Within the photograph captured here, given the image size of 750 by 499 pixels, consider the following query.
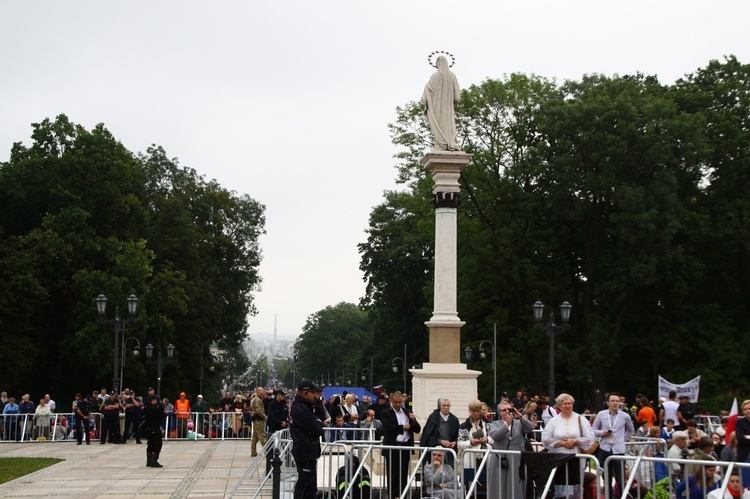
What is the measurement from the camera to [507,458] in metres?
11.5

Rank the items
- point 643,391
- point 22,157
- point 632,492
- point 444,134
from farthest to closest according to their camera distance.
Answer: point 22,157 → point 643,391 → point 444,134 → point 632,492

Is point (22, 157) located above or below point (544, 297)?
above

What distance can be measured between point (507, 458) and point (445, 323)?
1433 cm

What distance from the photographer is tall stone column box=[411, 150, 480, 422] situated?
82.1ft

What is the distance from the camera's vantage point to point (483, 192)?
47688 millimetres

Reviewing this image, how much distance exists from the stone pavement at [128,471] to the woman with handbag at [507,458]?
239 inches

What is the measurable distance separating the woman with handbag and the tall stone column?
431 inches

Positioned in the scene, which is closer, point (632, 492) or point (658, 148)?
point (632, 492)

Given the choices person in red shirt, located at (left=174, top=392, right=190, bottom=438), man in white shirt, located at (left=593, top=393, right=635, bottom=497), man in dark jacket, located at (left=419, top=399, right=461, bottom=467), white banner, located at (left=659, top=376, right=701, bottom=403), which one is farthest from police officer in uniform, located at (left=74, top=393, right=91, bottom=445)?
man in white shirt, located at (left=593, top=393, right=635, bottom=497)

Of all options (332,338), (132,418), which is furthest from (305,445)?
(332,338)

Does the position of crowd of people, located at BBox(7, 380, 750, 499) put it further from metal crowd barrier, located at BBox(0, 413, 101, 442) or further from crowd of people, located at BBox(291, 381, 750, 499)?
metal crowd barrier, located at BBox(0, 413, 101, 442)

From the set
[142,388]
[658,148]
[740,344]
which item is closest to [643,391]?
[740,344]

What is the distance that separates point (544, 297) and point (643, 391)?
634 cm

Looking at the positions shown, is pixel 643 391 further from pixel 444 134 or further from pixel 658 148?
pixel 444 134
